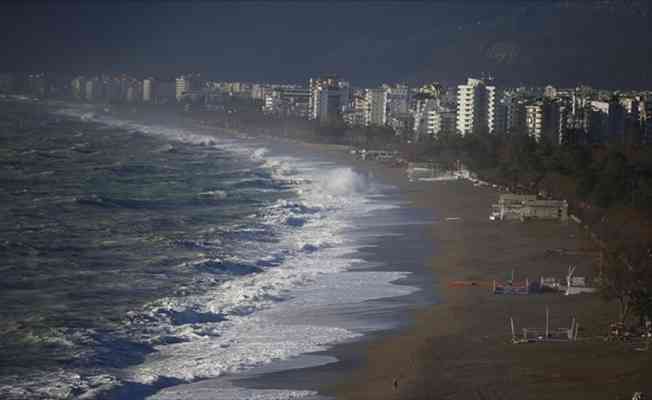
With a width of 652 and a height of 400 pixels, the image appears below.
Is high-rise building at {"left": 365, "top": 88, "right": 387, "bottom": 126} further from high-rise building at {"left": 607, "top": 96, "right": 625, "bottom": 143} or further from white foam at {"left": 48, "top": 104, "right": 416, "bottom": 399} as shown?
white foam at {"left": 48, "top": 104, "right": 416, "bottom": 399}

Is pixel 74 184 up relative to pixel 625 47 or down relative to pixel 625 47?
down

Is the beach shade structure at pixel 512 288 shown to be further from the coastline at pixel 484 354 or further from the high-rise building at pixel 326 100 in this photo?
the high-rise building at pixel 326 100

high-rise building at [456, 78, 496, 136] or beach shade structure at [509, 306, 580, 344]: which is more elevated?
high-rise building at [456, 78, 496, 136]

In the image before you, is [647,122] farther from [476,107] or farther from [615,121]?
[476,107]

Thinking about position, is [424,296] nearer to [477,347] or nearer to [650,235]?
[477,347]

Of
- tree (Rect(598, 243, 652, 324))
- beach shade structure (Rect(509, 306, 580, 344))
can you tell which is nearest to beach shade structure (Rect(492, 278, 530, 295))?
tree (Rect(598, 243, 652, 324))

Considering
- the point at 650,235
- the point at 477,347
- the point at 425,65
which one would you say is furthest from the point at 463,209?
the point at 425,65
